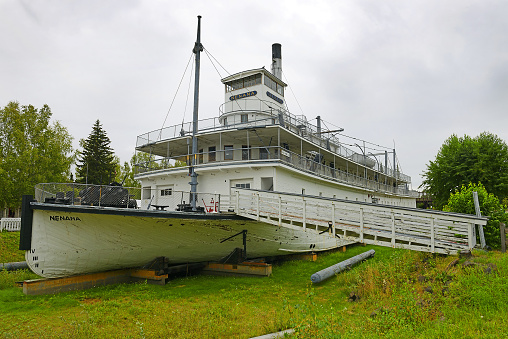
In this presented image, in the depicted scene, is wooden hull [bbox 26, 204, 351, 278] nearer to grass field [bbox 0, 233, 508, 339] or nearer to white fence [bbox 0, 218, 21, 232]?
grass field [bbox 0, 233, 508, 339]

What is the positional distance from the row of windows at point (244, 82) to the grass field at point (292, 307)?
1398 cm

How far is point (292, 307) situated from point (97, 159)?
40791mm

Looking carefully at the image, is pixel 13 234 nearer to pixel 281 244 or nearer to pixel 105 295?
pixel 105 295

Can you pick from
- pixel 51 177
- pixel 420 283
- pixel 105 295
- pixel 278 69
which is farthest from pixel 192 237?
pixel 51 177

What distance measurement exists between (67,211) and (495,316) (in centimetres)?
1119

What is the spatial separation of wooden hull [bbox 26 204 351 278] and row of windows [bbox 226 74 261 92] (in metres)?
11.5

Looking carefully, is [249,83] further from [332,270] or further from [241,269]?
[332,270]

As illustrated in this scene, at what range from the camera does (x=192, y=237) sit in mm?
12953

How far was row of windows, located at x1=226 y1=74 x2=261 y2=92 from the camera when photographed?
21.9 meters

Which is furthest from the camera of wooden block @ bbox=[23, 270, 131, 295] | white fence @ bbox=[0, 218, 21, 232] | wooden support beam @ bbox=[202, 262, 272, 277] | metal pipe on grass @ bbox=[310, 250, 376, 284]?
white fence @ bbox=[0, 218, 21, 232]

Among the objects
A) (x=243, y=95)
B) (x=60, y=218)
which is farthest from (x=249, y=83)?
(x=60, y=218)

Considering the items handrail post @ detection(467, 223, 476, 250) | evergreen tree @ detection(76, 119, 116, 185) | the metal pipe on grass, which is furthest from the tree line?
handrail post @ detection(467, 223, 476, 250)

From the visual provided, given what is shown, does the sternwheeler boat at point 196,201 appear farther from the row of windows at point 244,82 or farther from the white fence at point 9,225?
the white fence at point 9,225

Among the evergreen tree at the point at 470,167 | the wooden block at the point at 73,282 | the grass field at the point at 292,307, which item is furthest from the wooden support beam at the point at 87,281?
the evergreen tree at the point at 470,167
